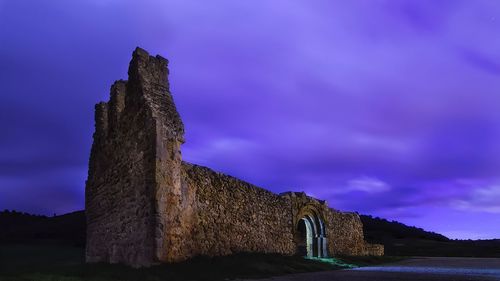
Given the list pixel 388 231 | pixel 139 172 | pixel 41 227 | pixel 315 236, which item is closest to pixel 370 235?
pixel 388 231

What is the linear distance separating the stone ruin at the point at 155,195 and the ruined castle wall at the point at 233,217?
0.03 metres

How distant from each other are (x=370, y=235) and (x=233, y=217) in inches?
1928

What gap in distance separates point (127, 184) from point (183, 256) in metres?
3.01

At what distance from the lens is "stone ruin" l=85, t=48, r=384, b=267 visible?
517 inches

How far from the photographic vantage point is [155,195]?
503 inches

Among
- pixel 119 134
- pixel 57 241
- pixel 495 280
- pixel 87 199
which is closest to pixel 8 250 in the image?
pixel 57 241

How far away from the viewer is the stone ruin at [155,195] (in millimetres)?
13141

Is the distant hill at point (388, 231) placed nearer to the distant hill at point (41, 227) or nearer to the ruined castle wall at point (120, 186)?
the distant hill at point (41, 227)

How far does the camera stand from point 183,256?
13.5 m

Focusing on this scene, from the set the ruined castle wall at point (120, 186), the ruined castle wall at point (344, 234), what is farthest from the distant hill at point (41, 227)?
the ruined castle wall at point (120, 186)

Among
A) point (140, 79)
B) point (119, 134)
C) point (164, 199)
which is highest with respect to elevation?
point (140, 79)

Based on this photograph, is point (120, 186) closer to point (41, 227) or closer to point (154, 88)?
point (154, 88)

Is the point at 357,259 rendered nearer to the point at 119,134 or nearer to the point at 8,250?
the point at 119,134

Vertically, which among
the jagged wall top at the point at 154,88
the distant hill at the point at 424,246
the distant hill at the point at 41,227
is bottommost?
the distant hill at the point at 424,246
